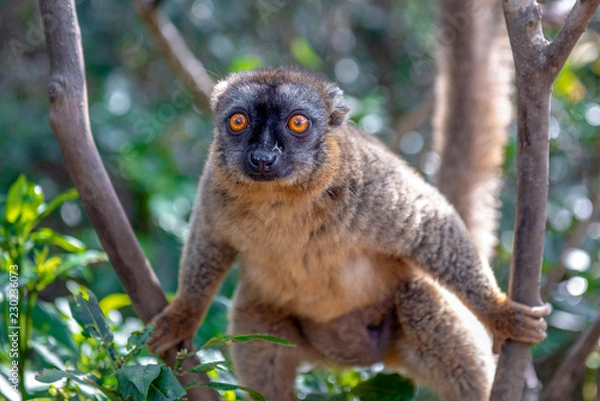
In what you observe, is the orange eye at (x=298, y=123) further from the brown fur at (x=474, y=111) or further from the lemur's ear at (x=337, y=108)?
the brown fur at (x=474, y=111)

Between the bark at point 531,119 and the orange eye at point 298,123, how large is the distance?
0.90 m

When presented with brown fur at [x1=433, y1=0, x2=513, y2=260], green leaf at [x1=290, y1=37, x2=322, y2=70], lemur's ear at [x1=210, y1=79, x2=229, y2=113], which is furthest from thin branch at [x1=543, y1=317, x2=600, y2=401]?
green leaf at [x1=290, y1=37, x2=322, y2=70]

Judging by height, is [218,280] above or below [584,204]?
below

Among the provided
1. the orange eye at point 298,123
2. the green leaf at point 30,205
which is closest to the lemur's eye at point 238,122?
the orange eye at point 298,123

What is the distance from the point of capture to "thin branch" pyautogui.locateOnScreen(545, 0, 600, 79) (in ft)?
8.55

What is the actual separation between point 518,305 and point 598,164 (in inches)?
128

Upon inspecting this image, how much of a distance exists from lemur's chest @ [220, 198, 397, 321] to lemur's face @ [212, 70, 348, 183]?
0.25 m

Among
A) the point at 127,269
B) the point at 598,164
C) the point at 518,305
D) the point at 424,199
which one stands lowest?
the point at 127,269

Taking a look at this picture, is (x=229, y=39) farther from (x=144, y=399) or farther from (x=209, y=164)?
(x=144, y=399)

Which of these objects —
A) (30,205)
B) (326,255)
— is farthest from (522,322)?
(30,205)

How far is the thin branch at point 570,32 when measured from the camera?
261cm

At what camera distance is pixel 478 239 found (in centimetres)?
412

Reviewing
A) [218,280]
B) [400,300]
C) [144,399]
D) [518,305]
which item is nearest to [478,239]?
[400,300]

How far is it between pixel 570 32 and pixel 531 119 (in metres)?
0.34
